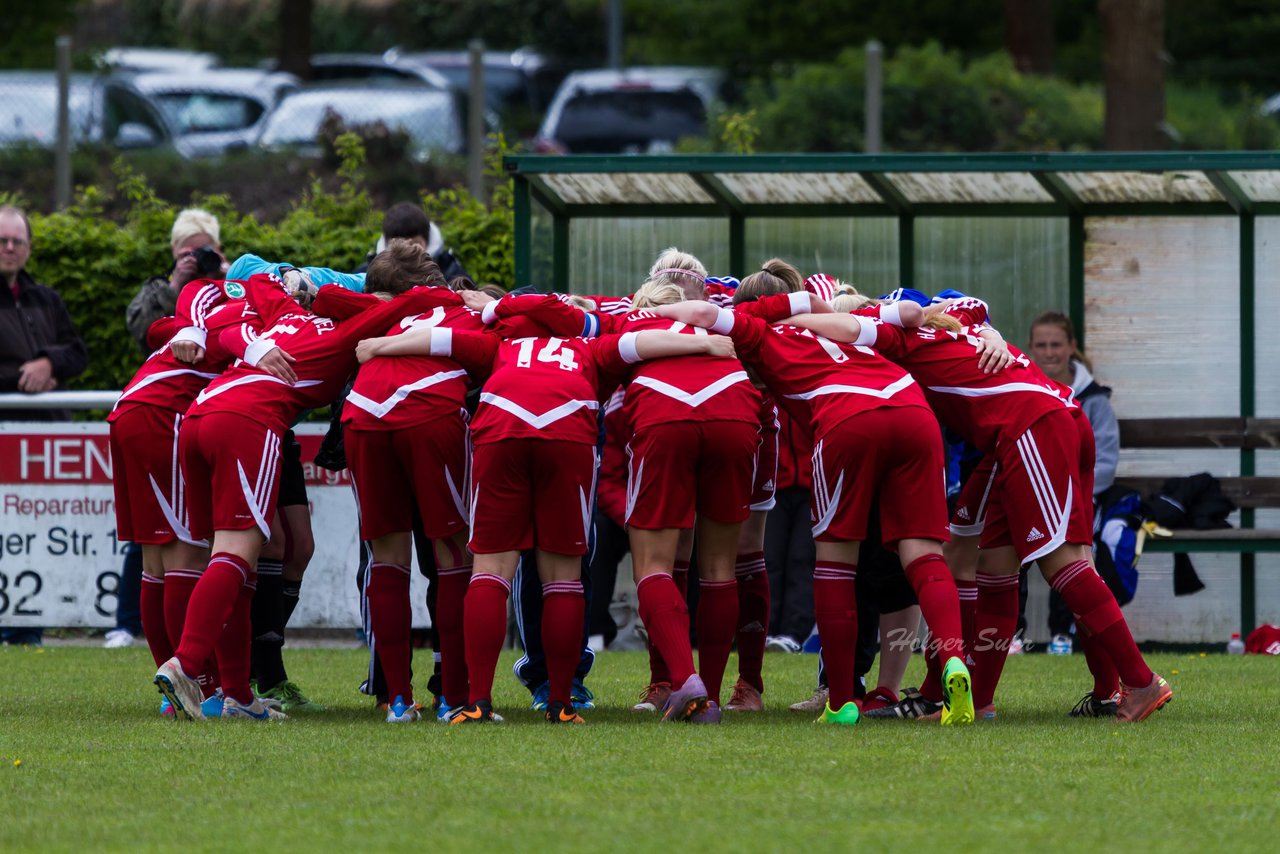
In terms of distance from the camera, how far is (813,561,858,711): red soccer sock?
709cm

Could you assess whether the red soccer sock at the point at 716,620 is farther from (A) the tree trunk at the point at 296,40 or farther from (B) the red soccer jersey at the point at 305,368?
(A) the tree trunk at the point at 296,40

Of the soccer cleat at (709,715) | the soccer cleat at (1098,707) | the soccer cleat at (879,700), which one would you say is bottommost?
the soccer cleat at (1098,707)

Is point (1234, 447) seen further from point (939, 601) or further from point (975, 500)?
point (939, 601)

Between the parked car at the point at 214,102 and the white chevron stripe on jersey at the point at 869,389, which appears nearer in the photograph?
the white chevron stripe on jersey at the point at 869,389

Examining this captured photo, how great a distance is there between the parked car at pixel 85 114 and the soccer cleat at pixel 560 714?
10745mm

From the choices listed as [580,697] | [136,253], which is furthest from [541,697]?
[136,253]

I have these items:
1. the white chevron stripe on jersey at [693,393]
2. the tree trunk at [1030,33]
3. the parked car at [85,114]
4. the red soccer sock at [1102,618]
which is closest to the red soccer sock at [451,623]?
the white chevron stripe on jersey at [693,393]

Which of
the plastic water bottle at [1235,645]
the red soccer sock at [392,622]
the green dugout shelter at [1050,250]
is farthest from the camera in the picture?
the green dugout shelter at [1050,250]

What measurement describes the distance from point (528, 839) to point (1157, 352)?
7.24m

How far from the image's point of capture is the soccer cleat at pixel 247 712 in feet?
23.9

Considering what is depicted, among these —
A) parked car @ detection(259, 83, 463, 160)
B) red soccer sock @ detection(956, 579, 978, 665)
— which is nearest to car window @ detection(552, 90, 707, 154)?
parked car @ detection(259, 83, 463, 160)

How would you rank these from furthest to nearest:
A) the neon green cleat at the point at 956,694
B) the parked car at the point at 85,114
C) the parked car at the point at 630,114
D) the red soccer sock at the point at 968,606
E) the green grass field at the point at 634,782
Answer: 1. the parked car at the point at 630,114
2. the parked car at the point at 85,114
3. the red soccer sock at the point at 968,606
4. the neon green cleat at the point at 956,694
5. the green grass field at the point at 634,782

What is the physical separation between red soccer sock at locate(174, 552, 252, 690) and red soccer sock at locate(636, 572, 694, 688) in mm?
1411

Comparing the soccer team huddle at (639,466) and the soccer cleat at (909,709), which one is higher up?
the soccer team huddle at (639,466)
